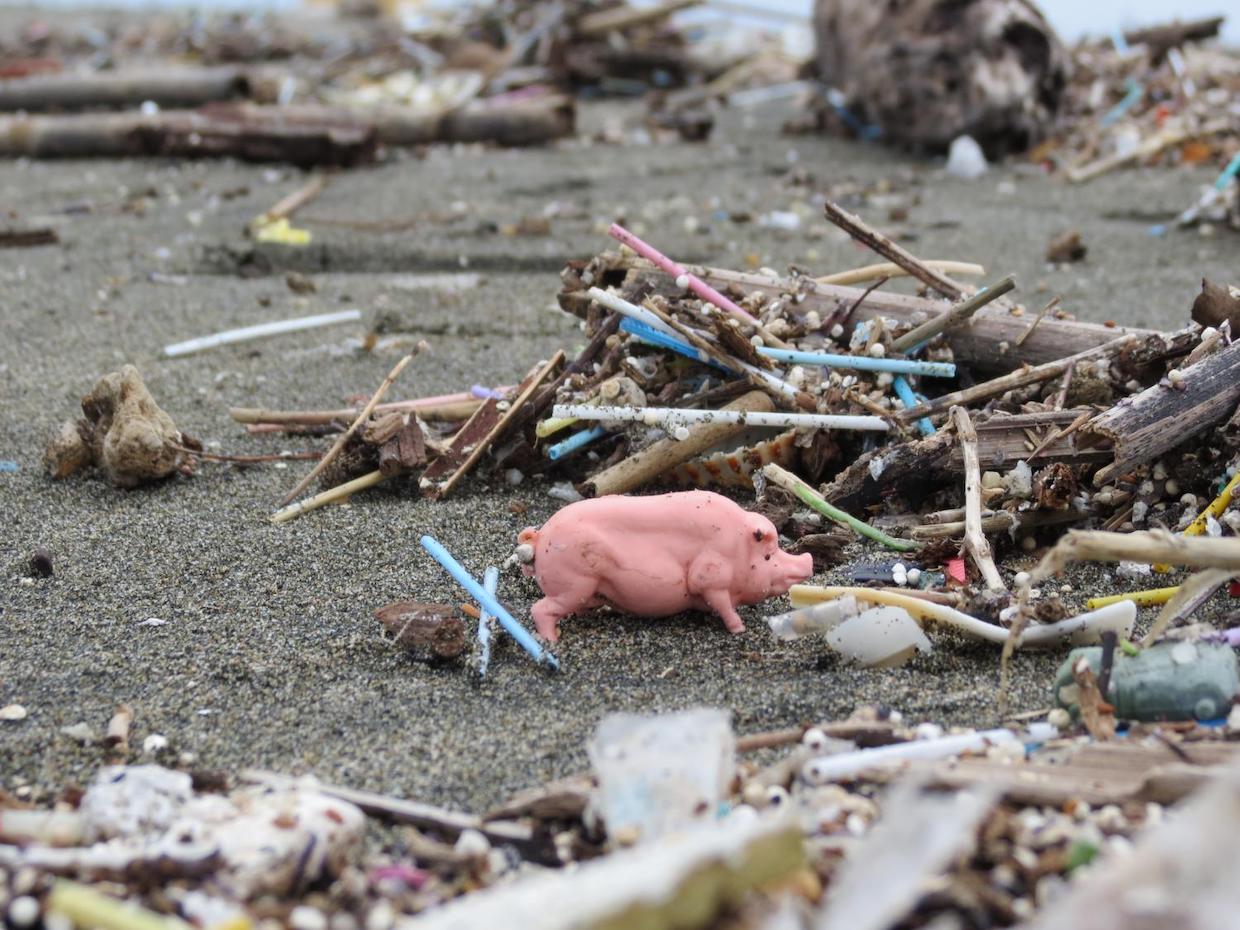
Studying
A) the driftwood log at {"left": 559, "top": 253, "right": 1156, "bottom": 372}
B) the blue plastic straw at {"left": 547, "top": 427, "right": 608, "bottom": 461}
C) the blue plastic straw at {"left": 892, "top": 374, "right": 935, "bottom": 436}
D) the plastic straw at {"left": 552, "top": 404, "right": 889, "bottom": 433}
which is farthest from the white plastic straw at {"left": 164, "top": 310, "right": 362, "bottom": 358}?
the blue plastic straw at {"left": 892, "top": 374, "right": 935, "bottom": 436}

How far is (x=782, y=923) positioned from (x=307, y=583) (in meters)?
2.00

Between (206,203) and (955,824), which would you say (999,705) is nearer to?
(955,824)

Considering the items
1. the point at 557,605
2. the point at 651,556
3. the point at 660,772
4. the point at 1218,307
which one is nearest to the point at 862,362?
the point at 1218,307

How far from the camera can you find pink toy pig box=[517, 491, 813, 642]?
9.43 ft

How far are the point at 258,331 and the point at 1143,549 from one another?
3.90m

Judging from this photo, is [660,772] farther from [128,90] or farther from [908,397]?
[128,90]

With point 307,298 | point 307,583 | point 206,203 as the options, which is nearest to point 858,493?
point 307,583

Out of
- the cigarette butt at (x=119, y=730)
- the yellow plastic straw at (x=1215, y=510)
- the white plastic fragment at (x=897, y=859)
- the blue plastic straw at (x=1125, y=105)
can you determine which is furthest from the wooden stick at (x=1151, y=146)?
the white plastic fragment at (x=897, y=859)

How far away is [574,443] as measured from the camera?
370 cm

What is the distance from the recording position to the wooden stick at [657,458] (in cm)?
355

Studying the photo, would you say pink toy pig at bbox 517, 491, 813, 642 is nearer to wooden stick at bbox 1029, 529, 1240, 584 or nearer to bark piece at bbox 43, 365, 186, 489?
wooden stick at bbox 1029, 529, 1240, 584

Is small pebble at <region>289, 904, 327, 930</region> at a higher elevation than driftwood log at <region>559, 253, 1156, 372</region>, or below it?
below

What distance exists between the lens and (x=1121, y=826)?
77.6 inches

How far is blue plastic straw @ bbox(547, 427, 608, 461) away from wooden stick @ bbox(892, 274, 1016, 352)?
90 centimetres
